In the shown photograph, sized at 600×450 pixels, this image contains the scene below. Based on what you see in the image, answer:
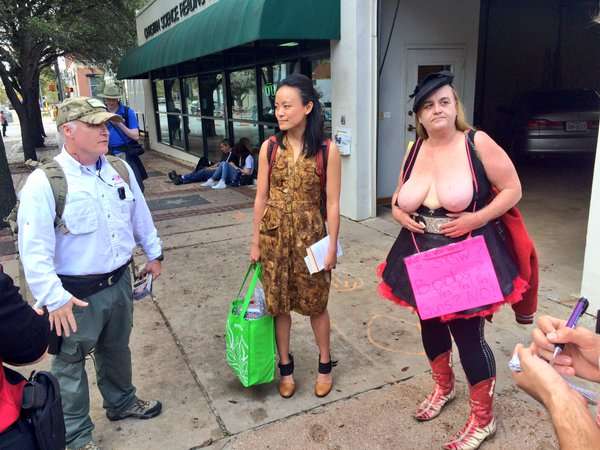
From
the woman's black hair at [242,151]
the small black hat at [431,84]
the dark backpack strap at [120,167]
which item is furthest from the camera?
the woman's black hair at [242,151]

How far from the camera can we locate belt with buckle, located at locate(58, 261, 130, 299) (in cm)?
232

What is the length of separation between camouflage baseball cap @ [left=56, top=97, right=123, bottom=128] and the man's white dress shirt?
17 cm

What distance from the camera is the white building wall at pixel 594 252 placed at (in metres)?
3.65

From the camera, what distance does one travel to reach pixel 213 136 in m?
12.9

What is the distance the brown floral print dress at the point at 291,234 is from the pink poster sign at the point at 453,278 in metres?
0.61

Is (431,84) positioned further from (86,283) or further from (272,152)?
(86,283)

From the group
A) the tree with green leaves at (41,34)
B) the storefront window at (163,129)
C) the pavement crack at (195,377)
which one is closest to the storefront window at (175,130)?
the storefront window at (163,129)

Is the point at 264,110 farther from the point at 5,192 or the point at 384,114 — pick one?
the point at 5,192


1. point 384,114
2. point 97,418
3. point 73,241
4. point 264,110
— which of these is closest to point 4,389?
point 73,241

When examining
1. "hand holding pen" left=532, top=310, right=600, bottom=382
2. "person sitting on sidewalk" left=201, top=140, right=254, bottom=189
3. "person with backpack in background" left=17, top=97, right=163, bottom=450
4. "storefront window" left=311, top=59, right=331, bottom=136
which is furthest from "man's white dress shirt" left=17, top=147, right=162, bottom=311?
"person sitting on sidewalk" left=201, top=140, right=254, bottom=189

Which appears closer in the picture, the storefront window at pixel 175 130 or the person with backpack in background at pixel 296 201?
the person with backpack in background at pixel 296 201

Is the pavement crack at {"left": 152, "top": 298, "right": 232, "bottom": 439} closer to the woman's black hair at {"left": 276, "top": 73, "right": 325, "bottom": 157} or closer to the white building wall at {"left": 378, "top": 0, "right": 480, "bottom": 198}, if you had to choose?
the woman's black hair at {"left": 276, "top": 73, "right": 325, "bottom": 157}

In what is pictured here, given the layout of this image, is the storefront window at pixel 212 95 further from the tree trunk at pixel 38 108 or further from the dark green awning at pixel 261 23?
the tree trunk at pixel 38 108

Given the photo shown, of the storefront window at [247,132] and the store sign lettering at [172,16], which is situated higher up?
the store sign lettering at [172,16]
